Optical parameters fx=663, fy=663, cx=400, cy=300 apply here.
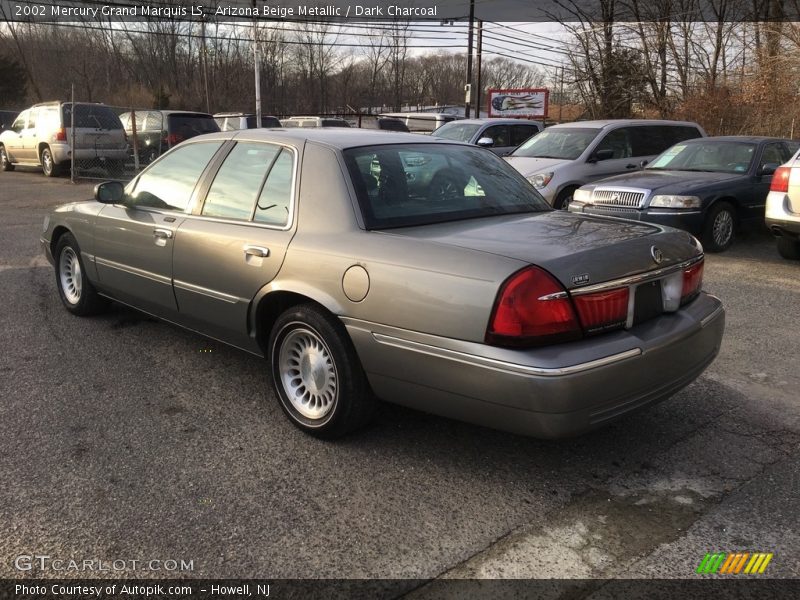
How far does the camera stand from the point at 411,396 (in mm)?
2971

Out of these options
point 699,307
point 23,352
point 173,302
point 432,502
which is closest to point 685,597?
point 432,502

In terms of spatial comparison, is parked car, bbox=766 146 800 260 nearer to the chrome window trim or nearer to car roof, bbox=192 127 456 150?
car roof, bbox=192 127 456 150

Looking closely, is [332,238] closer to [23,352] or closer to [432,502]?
[432,502]

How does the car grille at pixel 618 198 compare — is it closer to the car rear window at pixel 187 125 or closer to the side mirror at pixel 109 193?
the side mirror at pixel 109 193

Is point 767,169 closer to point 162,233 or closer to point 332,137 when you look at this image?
point 332,137

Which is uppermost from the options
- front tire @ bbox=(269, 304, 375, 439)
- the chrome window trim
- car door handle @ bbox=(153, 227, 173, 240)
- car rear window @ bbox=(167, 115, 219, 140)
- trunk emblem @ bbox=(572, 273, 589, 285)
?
car rear window @ bbox=(167, 115, 219, 140)

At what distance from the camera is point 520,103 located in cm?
3306

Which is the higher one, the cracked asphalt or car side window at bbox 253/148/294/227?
car side window at bbox 253/148/294/227

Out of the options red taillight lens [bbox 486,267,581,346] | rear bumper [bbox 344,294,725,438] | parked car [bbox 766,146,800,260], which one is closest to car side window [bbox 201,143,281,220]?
rear bumper [bbox 344,294,725,438]

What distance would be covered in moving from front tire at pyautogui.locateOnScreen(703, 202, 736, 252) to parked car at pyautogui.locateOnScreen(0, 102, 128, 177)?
15058 millimetres

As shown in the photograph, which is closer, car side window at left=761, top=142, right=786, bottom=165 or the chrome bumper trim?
the chrome bumper trim

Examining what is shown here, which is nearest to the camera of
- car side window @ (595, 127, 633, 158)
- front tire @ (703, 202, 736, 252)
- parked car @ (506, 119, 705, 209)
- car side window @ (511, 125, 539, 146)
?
front tire @ (703, 202, 736, 252)

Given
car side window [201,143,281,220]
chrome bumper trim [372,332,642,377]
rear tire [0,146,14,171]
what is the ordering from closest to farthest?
chrome bumper trim [372,332,642,377], car side window [201,143,281,220], rear tire [0,146,14,171]

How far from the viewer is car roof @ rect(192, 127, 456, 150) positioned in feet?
12.0
